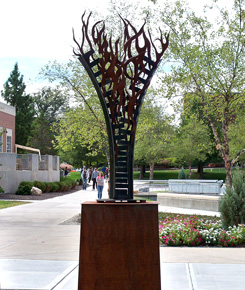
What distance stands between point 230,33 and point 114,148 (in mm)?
9942

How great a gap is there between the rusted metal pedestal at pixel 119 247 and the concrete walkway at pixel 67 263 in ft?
2.65

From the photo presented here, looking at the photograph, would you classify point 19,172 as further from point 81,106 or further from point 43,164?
point 81,106

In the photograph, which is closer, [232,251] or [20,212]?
[232,251]

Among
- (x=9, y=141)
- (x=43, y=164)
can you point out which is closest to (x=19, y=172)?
(x=43, y=164)

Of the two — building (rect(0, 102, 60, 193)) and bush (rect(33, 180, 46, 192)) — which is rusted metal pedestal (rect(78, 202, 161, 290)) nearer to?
building (rect(0, 102, 60, 193))

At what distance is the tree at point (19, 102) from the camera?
56.4m

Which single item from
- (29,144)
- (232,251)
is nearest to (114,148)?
(232,251)

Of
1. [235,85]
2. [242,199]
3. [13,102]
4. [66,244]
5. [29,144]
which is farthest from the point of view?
[29,144]

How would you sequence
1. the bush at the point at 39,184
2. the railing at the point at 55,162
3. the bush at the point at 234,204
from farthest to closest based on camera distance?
the railing at the point at 55,162
the bush at the point at 39,184
the bush at the point at 234,204

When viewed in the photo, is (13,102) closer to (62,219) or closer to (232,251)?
(62,219)

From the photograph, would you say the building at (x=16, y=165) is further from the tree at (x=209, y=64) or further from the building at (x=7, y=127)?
the tree at (x=209, y=64)

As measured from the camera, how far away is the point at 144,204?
19.9ft

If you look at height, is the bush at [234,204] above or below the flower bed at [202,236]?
above

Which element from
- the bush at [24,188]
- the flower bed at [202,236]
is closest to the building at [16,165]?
the bush at [24,188]
